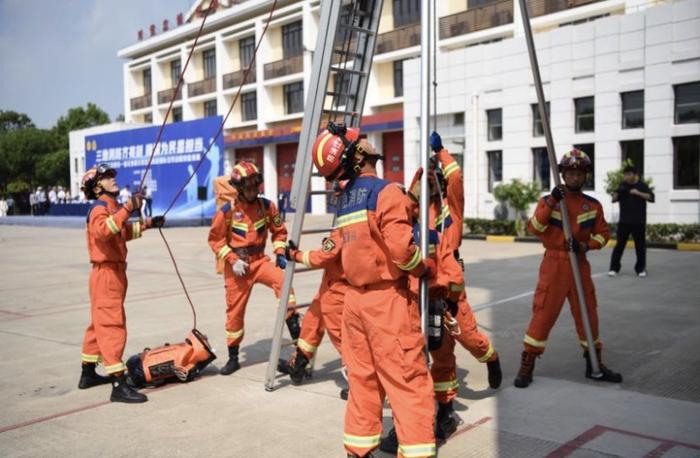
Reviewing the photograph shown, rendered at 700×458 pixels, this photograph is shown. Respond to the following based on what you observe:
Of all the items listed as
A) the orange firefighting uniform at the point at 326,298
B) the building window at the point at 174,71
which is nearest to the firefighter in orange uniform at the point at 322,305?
the orange firefighting uniform at the point at 326,298

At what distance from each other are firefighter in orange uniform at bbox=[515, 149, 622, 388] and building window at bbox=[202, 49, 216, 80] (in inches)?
1848

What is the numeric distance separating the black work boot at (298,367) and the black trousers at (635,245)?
8.44 meters

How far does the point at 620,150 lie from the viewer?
2192 centimetres

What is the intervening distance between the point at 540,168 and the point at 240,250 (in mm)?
19549

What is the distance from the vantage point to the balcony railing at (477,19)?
31.1 metres

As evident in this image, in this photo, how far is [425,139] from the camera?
4113 mm

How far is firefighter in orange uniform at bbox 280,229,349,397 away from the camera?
4.54 meters

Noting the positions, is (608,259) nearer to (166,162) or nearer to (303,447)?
(303,447)

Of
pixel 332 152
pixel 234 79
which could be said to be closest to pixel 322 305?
pixel 332 152

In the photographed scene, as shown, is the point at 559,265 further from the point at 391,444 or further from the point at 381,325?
the point at 381,325

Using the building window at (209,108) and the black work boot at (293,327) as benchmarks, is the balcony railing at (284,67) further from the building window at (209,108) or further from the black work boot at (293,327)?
the black work boot at (293,327)

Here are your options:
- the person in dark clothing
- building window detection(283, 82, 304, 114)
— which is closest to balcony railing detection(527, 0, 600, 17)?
building window detection(283, 82, 304, 114)

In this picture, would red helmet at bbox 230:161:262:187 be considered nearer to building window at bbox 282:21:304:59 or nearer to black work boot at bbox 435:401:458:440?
black work boot at bbox 435:401:458:440

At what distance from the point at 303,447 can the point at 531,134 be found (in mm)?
21547
